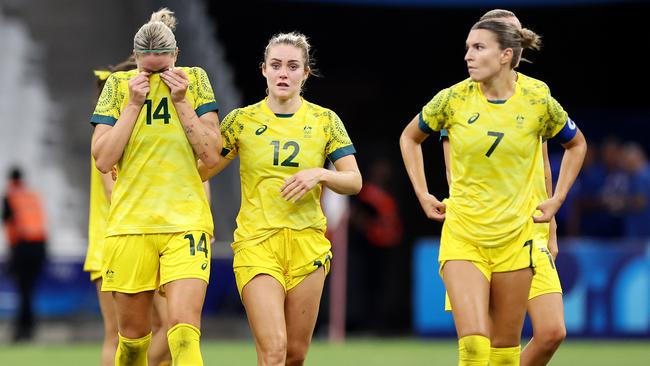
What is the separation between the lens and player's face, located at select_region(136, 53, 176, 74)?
8.02 meters

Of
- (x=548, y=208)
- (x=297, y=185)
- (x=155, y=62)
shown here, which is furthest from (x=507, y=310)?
(x=155, y=62)

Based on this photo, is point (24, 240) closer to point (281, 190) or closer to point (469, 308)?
point (281, 190)

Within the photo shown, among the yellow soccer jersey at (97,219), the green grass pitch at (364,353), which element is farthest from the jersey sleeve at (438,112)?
the green grass pitch at (364,353)

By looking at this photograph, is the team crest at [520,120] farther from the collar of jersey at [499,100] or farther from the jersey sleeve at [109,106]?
the jersey sleeve at [109,106]

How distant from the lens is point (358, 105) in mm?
22203

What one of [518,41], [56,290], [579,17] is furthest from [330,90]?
[518,41]

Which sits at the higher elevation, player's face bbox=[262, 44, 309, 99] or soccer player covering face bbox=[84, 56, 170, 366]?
player's face bbox=[262, 44, 309, 99]

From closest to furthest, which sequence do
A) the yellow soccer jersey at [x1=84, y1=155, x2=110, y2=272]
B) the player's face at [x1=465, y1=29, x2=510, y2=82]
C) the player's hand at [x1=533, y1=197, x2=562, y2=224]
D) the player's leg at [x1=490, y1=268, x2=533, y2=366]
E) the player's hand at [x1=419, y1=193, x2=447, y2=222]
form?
the player's face at [x1=465, y1=29, x2=510, y2=82], the player's leg at [x1=490, y1=268, x2=533, y2=366], the player's hand at [x1=533, y1=197, x2=562, y2=224], the player's hand at [x1=419, y1=193, x2=447, y2=222], the yellow soccer jersey at [x1=84, y1=155, x2=110, y2=272]

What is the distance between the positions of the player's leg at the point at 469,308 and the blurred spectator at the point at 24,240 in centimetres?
1002

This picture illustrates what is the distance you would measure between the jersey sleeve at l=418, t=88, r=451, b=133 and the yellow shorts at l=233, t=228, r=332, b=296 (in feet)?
3.21

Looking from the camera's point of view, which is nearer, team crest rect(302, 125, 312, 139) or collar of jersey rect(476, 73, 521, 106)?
collar of jersey rect(476, 73, 521, 106)

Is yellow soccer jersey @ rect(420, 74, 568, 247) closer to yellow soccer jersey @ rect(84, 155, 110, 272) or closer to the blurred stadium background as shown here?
yellow soccer jersey @ rect(84, 155, 110, 272)

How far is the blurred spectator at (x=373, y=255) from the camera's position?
1866cm

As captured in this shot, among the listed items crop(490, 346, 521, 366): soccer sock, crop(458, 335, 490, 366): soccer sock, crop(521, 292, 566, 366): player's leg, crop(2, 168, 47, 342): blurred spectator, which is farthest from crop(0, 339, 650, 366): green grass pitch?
crop(458, 335, 490, 366): soccer sock
